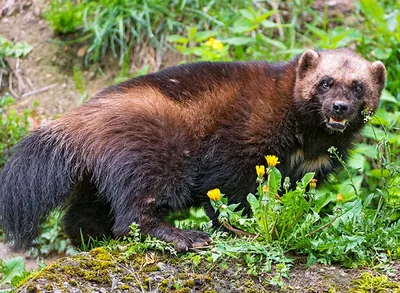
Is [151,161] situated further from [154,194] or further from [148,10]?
[148,10]

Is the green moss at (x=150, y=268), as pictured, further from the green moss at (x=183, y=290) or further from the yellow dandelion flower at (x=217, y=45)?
the yellow dandelion flower at (x=217, y=45)

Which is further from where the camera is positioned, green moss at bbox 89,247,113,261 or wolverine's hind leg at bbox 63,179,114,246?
wolverine's hind leg at bbox 63,179,114,246

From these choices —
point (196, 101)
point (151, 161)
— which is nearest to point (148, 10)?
point (196, 101)

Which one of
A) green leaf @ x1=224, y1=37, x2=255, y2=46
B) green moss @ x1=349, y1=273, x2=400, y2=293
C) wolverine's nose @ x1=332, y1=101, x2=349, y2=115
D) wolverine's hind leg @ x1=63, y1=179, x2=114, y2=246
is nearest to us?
green moss @ x1=349, y1=273, x2=400, y2=293

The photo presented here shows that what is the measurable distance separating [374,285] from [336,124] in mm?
1360

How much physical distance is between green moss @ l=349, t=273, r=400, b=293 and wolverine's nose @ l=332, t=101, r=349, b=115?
132cm

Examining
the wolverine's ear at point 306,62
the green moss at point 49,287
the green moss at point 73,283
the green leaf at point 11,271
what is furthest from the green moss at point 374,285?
the green leaf at point 11,271

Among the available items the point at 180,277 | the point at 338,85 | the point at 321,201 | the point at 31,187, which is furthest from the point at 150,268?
the point at 338,85

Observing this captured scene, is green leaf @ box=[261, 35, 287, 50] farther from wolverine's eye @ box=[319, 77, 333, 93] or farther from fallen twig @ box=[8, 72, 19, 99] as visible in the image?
fallen twig @ box=[8, 72, 19, 99]

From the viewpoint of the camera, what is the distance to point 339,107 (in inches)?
197

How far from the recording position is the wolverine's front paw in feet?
14.2

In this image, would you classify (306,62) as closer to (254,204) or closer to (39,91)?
(254,204)

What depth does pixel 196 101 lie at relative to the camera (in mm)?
5230

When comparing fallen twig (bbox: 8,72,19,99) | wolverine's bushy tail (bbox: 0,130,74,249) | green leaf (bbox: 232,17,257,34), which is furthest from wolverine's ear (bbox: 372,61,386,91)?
fallen twig (bbox: 8,72,19,99)
